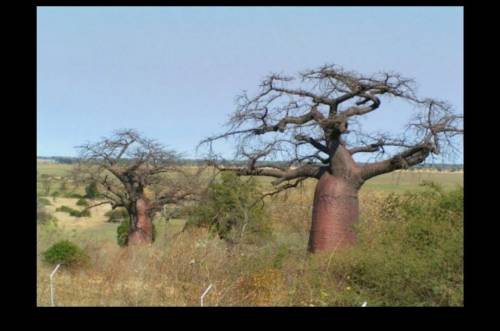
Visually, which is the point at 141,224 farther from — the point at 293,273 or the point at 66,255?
the point at 293,273

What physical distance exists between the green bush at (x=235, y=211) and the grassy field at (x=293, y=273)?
5.57 ft

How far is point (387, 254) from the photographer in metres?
8.12

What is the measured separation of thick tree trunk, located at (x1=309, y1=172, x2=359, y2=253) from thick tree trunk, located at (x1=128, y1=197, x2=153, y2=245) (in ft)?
21.9

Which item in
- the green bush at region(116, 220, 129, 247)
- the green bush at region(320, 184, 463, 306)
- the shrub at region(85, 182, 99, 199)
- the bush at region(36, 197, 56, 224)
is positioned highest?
the shrub at region(85, 182, 99, 199)

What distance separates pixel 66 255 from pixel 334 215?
4508 millimetres

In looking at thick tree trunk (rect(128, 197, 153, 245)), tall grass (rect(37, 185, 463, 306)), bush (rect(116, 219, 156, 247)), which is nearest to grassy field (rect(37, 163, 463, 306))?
tall grass (rect(37, 185, 463, 306))

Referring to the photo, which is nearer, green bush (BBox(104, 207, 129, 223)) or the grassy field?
the grassy field

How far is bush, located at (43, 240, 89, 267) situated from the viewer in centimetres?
1128

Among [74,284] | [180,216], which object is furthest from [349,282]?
[180,216]

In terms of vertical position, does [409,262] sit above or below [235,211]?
below

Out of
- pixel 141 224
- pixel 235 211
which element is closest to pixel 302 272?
pixel 235 211

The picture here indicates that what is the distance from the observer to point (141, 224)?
650 inches

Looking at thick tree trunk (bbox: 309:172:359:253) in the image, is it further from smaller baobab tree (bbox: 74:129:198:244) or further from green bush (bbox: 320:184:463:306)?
smaller baobab tree (bbox: 74:129:198:244)

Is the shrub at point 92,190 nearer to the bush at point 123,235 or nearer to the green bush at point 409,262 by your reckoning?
the bush at point 123,235
